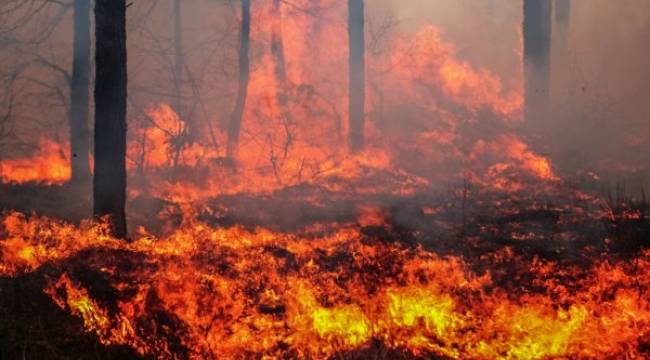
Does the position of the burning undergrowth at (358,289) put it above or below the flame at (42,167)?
below

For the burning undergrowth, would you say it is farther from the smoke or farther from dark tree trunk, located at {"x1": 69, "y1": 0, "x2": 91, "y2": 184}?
the smoke

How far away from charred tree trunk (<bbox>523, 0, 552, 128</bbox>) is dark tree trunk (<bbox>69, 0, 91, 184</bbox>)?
11.8 m

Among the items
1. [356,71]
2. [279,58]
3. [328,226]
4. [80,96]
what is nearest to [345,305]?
[328,226]

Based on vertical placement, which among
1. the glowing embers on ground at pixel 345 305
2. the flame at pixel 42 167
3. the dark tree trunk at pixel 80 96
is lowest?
the glowing embers on ground at pixel 345 305

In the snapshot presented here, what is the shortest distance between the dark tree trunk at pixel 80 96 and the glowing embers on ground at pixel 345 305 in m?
7.32

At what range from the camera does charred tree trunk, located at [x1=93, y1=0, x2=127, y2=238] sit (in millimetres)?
7605

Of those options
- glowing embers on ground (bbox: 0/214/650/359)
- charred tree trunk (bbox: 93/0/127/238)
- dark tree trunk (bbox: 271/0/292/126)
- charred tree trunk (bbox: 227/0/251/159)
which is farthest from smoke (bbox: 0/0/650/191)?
glowing embers on ground (bbox: 0/214/650/359)

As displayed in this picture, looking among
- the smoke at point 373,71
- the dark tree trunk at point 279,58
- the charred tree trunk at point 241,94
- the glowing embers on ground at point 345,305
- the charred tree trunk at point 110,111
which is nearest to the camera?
the glowing embers on ground at point 345,305

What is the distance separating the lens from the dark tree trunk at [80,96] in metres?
13.6

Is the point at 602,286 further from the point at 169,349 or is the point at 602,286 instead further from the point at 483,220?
the point at 169,349

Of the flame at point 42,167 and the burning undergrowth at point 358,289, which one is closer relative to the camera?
the burning undergrowth at point 358,289

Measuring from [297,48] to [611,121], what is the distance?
1183 cm

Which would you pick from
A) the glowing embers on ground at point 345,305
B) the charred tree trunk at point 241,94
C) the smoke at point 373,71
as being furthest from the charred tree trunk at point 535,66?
the glowing embers on ground at point 345,305

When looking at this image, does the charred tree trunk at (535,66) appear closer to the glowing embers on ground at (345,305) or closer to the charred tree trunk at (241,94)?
the charred tree trunk at (241,94)
